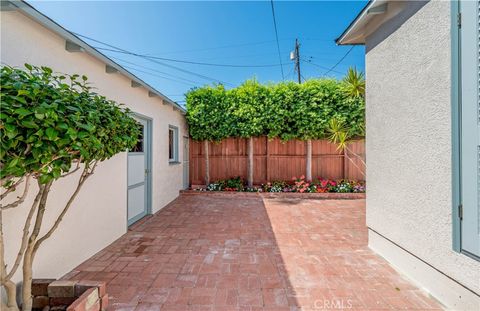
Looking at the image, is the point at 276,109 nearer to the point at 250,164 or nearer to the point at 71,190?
the point at 250,164

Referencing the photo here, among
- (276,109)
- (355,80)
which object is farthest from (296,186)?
(355,80)

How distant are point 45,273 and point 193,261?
173 centimetres

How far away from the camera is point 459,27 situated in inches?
82.6

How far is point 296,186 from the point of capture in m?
8.39

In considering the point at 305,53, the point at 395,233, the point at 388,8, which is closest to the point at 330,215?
the point at 395,233

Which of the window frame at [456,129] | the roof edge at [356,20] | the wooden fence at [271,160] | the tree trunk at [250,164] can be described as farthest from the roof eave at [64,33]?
the tree trunk at [250,164]

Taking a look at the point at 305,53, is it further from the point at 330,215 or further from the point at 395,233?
the point at 395,233

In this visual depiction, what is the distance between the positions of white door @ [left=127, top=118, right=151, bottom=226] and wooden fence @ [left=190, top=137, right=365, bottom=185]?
3.48 m

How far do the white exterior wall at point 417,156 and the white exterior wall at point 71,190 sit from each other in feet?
14.0

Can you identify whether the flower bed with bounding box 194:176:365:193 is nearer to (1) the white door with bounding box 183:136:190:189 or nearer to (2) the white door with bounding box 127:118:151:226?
(1) the white door with bounding box 183:136:190:189

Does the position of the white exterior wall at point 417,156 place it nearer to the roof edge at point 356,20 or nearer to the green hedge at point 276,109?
the roof edge at point 356,20

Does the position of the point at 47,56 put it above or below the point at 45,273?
above

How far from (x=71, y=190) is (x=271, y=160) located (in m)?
6.85

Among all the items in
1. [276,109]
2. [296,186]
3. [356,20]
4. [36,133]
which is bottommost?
[296,186]
